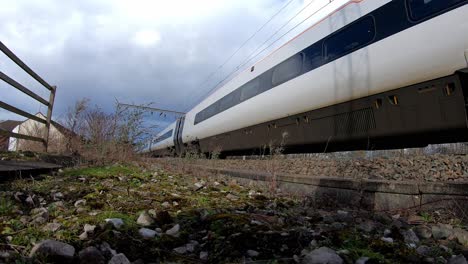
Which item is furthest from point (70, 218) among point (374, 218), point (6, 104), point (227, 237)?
point (6, 104)

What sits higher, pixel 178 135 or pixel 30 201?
pixel 178 135

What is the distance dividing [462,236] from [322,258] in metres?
1.36

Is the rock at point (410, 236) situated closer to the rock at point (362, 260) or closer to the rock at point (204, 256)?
the rock at point (362, 260)

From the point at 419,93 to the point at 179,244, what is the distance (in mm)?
4384

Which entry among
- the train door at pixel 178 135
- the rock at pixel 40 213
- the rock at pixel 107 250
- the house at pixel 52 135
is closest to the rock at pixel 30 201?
the rock at pixel 40 213

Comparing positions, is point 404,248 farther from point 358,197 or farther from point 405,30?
point 405,30

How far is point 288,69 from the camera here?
8648mm

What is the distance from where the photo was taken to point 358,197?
3.67 m

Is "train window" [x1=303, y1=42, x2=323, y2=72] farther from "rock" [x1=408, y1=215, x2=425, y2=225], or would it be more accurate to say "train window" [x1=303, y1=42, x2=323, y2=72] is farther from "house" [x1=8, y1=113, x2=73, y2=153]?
"house" [x1=8, y1=113, x2=73, y2=153]

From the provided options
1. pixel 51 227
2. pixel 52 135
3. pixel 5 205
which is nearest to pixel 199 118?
pixel 52 135

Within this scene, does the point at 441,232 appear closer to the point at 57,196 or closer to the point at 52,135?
the point at 57,196

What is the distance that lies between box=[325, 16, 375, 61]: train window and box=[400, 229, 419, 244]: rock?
411cm

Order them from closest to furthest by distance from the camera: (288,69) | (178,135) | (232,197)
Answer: (232,197) < (288,69) < (178,135)

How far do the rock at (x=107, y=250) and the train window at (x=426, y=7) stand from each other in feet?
16.2
